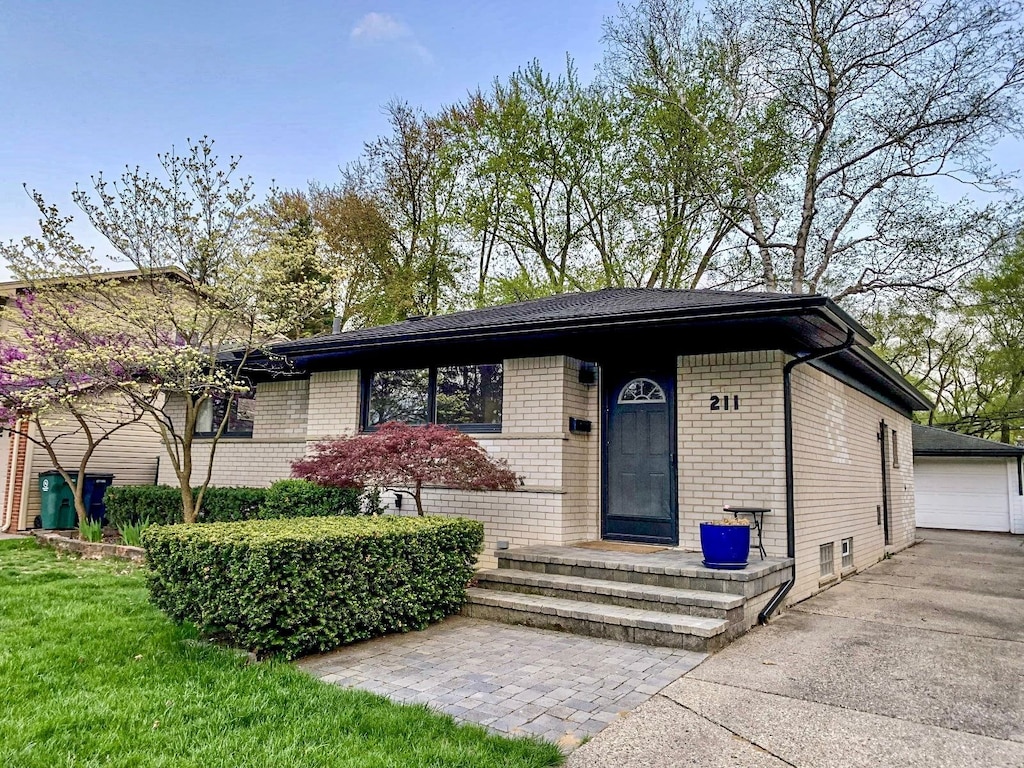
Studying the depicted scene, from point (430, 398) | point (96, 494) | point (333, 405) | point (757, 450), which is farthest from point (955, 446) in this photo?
point (96, 494)

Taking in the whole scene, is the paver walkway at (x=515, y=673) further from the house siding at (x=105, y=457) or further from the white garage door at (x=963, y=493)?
the white garage door at (x=963, y=493)

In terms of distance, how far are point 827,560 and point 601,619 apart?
4.23 meters

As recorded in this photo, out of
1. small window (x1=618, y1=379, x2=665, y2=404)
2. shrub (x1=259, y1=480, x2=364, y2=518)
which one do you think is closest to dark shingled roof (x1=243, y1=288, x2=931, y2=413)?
small window (x1=618, y1=379, x2=665, y2=404)

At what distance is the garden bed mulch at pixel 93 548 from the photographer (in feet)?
26.1

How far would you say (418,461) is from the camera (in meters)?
6.54

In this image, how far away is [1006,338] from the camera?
2391cm

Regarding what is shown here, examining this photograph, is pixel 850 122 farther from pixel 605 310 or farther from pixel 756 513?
pixel 756 513

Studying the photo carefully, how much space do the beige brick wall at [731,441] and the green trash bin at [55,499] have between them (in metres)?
9.99

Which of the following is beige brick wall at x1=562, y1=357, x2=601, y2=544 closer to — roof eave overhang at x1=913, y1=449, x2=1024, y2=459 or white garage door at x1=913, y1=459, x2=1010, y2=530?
roof eave overhang at x1=913, y1=449, x2=1024, y2=459

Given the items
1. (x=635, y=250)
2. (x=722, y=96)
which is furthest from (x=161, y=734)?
(x=722, y=96)

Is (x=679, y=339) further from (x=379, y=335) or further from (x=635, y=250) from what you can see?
(x=635, y=250)

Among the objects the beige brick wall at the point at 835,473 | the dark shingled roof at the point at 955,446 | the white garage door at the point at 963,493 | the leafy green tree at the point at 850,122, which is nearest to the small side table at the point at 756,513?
the beige brick wall at the point at 835,473

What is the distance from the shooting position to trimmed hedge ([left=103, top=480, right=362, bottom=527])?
7.61 meters

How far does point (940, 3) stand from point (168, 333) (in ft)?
57.6
